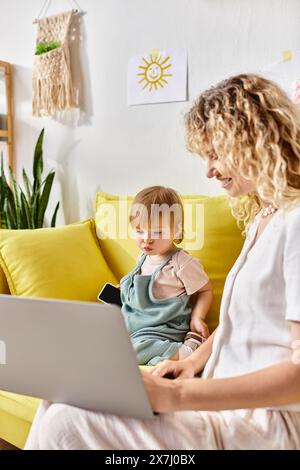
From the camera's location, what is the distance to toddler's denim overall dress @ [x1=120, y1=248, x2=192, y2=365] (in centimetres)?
172

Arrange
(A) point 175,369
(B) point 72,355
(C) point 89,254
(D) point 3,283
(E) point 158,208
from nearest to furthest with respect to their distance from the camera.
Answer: (B) point 72,355 → (A) point 175,369 → (E) point 158,208 → (D) point 3,283 → (C) point 89,254

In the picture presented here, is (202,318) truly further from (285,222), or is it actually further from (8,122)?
(8,122)

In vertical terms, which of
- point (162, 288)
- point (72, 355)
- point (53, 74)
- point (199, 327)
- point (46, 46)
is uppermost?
point (46, 46)

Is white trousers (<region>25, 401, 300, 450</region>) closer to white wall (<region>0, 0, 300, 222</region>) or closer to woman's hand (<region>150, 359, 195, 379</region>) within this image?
woman's hand (<region>150, 359, 195, 379</region>)

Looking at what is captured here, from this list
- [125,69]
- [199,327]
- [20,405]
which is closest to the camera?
[20,405]

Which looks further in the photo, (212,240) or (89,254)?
(89,254)

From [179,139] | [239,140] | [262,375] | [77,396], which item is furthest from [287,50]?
[77,396]

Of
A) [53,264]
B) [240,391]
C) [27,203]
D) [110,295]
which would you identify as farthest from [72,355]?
[27,203]

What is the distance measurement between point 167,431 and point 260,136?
563 millimetres

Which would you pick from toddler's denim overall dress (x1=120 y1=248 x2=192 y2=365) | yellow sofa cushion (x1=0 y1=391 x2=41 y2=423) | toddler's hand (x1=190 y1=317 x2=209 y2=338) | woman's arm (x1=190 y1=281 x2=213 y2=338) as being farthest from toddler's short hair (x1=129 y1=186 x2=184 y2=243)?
yellow sofa cushion (x1=0 y1=391 x2=41 y2=423)

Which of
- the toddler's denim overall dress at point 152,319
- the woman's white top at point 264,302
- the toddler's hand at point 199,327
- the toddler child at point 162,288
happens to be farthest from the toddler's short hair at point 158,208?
the woman's white top at point 264,302

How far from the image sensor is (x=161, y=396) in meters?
0.95

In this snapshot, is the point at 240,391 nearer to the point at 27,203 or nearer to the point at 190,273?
the point at 190,273
